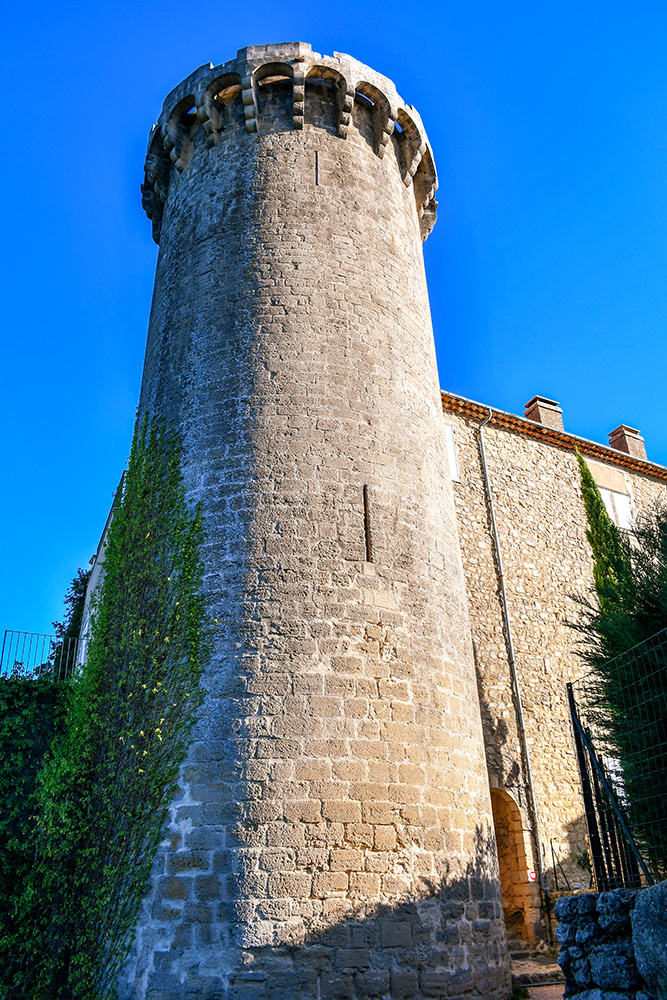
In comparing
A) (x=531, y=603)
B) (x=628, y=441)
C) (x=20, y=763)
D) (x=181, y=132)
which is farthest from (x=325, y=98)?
(x=628, y=441)

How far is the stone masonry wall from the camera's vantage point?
12609 millimetres

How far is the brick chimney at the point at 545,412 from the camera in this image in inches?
706

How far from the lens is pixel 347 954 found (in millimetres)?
5914

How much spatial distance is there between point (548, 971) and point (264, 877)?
20.3 feet

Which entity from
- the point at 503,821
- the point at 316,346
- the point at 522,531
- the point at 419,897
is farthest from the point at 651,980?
the point at 522,531

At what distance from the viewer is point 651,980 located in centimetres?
444

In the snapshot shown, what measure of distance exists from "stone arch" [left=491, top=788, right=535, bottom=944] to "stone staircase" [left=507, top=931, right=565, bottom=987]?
19cm

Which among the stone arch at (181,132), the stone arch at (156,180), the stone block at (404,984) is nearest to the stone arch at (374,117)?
the stone arch at (181,132)

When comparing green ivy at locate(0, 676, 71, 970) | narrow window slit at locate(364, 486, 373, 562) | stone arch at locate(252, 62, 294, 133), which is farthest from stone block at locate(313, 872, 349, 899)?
stone arch at locate(252, 62, 294, 133)

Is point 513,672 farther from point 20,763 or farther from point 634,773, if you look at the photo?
point 20,763

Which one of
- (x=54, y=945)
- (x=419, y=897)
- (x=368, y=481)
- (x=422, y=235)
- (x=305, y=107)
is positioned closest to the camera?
(x=419, y=897)

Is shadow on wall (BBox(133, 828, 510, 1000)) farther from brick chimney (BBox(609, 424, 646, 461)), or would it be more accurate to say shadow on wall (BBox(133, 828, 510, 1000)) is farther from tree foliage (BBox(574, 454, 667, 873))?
brick chimney (BBox(609, 424, 646, 461))

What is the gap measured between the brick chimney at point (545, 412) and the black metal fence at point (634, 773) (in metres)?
11.9

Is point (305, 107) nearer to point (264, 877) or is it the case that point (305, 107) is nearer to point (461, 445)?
point (461, 445)
